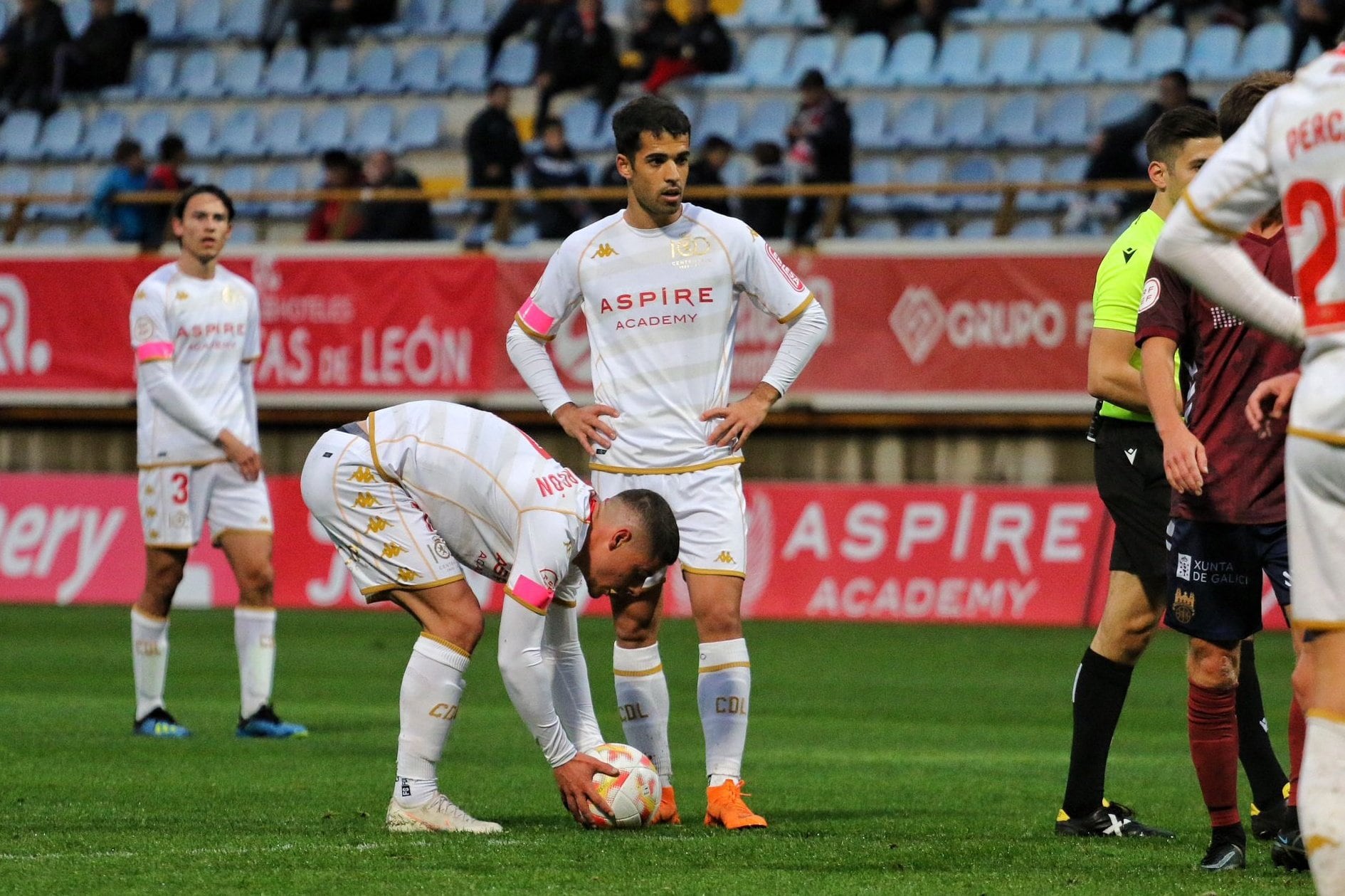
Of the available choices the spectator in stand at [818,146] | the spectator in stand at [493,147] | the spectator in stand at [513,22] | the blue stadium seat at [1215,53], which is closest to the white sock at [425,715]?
the spectator in stand at [818,146]

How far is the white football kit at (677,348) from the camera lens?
7117 mm

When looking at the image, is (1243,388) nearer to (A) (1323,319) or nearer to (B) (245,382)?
(A) (1323,319)

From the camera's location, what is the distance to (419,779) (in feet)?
21.3

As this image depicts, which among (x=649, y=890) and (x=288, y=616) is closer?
(x=649, y=890)

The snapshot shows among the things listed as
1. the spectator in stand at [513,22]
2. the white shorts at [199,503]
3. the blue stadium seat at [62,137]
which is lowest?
the white shorts at [199,503]

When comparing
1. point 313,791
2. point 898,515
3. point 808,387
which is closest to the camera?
point 313,791

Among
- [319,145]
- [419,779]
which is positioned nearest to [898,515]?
[319,145]

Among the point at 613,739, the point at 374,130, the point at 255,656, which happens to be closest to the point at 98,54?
the point at 374,130

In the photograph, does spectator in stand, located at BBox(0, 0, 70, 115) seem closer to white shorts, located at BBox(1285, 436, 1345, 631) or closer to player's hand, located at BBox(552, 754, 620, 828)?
player's hand, located at BBox(552, 754, 620, 828)

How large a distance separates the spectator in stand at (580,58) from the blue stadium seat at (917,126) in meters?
2.86

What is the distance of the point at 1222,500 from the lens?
18.5 ft

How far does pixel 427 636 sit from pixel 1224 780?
2.45m

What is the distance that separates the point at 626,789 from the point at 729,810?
39 centimetres

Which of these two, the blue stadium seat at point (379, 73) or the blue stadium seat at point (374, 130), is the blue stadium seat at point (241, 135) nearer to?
the blue stadium seat at point (374, 130)
